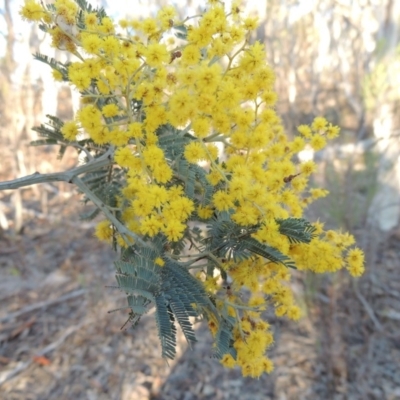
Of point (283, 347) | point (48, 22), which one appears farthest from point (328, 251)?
point (283, 347)

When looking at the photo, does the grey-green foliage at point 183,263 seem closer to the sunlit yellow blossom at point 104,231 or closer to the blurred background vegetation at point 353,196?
the sunlit yellow blossom at point 104,231

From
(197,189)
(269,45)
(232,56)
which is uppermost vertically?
(269,45)

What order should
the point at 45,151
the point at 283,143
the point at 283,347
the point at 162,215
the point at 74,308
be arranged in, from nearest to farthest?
1. the point at 162,215
2. the point at 283,143
3. the point at 283,347
4. the point at 74,308
5. the point at 45,151

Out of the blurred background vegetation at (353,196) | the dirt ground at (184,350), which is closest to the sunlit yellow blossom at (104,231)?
the blurred background vegetation at (353,196)

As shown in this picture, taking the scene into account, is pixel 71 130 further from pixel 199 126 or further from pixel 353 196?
pixel 353 196

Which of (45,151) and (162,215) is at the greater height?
(45,151)

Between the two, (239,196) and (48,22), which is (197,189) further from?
(48,22)

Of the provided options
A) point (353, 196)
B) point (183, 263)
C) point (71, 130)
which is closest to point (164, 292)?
point (183, 263)
